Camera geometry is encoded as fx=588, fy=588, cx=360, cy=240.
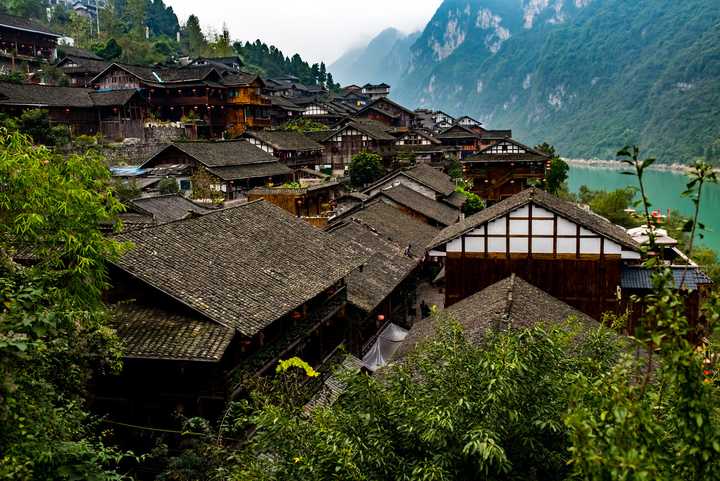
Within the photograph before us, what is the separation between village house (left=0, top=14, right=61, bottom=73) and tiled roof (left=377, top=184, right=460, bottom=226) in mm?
40015

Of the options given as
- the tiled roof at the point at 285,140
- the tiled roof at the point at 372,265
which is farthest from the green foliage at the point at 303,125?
the tiled roof at the point at 372,265

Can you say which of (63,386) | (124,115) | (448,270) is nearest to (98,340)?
(63,386)

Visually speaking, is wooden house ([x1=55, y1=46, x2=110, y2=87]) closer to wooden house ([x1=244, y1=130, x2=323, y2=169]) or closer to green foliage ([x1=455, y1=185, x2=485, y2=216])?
wooden house ([x1=244, y1=130, x2=323, y2=169])

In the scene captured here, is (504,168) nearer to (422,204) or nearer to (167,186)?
(422,204)

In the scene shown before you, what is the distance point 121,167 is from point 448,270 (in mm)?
29890

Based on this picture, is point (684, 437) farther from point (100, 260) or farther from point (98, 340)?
point (100, 260)

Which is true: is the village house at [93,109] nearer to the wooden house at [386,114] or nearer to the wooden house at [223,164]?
the wooden house at [223,164]

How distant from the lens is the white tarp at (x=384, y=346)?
2022cm

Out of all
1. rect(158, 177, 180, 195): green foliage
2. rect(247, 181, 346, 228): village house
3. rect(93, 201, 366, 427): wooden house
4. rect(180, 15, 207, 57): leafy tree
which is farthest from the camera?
rect(180, 15, 207, 57): leafy tree

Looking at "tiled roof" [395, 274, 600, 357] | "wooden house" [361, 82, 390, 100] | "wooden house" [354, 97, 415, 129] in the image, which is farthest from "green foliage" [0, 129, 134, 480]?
"wooden house" [361, 82, 390, 100]

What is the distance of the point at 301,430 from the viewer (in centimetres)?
701

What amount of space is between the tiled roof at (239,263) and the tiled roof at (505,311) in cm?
311

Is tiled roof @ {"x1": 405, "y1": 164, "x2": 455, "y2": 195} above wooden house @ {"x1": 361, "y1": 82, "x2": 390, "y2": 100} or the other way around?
the other way around

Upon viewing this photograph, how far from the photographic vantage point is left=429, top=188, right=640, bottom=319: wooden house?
19469 mm
